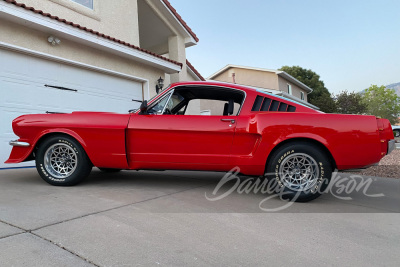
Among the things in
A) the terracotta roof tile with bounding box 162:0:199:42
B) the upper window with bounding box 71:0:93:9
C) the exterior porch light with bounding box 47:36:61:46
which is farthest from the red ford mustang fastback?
the terracotta roof tile with bounding box 162:0:199:42

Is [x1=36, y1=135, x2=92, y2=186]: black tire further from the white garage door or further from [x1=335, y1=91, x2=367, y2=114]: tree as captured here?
[x1=335, y1=91, x2=367, y2=114]: tree

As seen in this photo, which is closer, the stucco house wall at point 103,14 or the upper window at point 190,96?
the upper window at point 190,96

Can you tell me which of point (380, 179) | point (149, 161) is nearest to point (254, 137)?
point (149, 161)

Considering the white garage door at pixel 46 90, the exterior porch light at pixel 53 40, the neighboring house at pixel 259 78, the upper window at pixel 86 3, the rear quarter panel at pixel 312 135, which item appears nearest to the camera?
the rear quarter panel at pixel 312 135

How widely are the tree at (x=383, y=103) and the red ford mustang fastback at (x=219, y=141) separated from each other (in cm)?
6084

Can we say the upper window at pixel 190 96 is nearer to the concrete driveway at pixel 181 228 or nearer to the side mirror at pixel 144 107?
the side mirror at pixel 144 107

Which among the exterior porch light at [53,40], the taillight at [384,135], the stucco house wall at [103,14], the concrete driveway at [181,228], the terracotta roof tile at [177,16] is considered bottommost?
the concrete driveway at [181,228]

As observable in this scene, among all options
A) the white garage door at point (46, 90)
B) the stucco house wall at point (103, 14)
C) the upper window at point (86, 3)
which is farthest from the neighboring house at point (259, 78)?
the white garage door at point (46, 90)

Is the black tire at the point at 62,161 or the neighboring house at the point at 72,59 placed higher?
the neighboring house at the point at 72,59

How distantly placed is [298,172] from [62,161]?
3152mm

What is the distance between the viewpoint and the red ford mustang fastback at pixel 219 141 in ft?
10.6

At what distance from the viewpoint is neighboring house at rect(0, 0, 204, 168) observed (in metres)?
5.23

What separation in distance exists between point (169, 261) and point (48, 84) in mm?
5521

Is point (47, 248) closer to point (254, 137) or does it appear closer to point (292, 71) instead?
point (254, 137)
